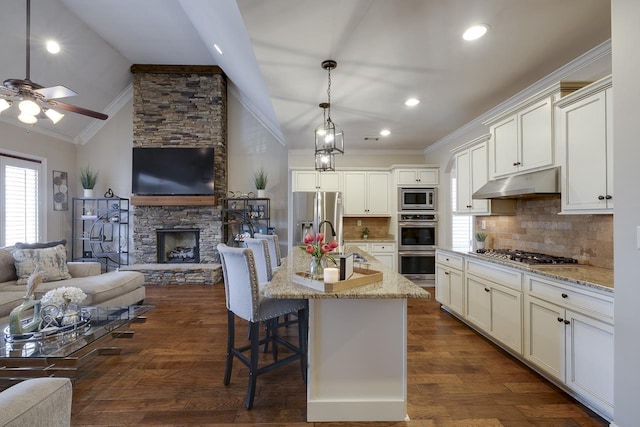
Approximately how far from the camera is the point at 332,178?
5719 mm

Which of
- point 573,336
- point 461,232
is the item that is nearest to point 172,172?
point 461,232

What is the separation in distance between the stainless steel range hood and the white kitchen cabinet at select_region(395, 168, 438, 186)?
223cm

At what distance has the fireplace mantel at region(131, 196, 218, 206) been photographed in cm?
591

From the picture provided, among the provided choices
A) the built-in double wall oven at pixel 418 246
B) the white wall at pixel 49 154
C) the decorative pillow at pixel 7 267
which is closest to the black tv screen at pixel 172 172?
the white wall at pixel 49 154

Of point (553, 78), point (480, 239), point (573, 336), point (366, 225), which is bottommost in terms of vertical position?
point (573, 336)

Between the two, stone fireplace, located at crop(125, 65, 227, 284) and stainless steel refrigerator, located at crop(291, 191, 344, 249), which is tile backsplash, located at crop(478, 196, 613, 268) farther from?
stone fireplace, located at crop(125, 65, 227, 284)

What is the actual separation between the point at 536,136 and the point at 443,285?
86.1 inches

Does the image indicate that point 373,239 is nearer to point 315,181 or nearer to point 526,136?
point 315,181

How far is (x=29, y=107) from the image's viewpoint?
103 inches

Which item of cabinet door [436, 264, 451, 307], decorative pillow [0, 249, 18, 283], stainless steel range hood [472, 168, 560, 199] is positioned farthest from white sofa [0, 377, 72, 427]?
cabinet door [436, 264, 451, 307]

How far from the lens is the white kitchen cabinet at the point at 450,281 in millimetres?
3592

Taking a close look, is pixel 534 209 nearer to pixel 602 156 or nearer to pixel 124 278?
pixel 602 156

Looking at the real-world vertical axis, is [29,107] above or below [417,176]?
above

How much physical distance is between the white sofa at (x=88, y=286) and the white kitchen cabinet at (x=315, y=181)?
299 centimetres
